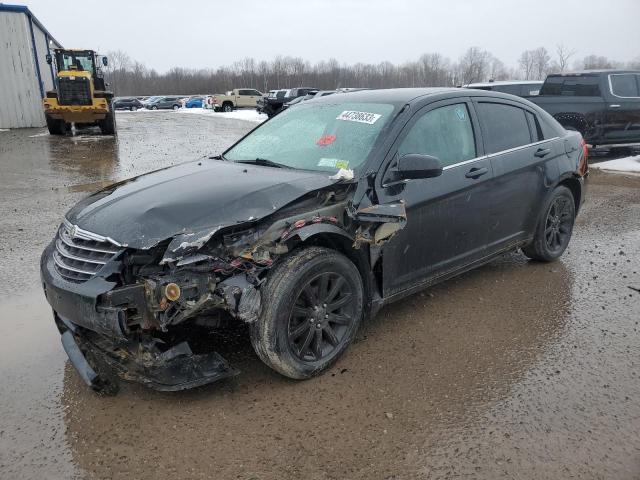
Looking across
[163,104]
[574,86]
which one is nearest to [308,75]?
[163,104]

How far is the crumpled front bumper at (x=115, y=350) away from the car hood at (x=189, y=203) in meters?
0.32

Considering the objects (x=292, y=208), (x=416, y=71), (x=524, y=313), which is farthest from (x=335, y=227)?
(x=416, y=71)

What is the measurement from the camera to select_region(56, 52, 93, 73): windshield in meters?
20.1

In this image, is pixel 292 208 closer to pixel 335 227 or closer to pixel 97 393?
pixel 335 227

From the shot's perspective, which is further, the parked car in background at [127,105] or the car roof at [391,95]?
the parked car in background at [127,105]

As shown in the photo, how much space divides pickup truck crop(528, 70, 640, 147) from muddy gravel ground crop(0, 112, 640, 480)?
8265mm

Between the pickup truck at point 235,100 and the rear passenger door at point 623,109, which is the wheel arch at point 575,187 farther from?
the pickup truck at point 235,100

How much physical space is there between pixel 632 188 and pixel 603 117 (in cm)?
313

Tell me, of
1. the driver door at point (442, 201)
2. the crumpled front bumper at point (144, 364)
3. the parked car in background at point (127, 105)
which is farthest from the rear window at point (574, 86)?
the parked car in background at point (127, 105)

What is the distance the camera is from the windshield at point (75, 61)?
2006 centimetres

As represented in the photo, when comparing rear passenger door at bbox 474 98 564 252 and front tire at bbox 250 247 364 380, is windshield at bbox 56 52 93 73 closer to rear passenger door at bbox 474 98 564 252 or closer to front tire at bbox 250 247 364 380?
rear passenger door at bbox 474 98 564 252

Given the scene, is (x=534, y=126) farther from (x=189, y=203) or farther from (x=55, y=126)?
(x=55, y=126)

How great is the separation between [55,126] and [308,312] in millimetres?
19057

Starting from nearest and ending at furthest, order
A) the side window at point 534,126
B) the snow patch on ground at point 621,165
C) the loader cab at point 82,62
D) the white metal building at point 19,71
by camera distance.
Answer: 1. the side window at point 534,126
2. the snow patch on ground at point 621,165
3. the loader cab at point 82,62
4. the white metal building at point 19,71
